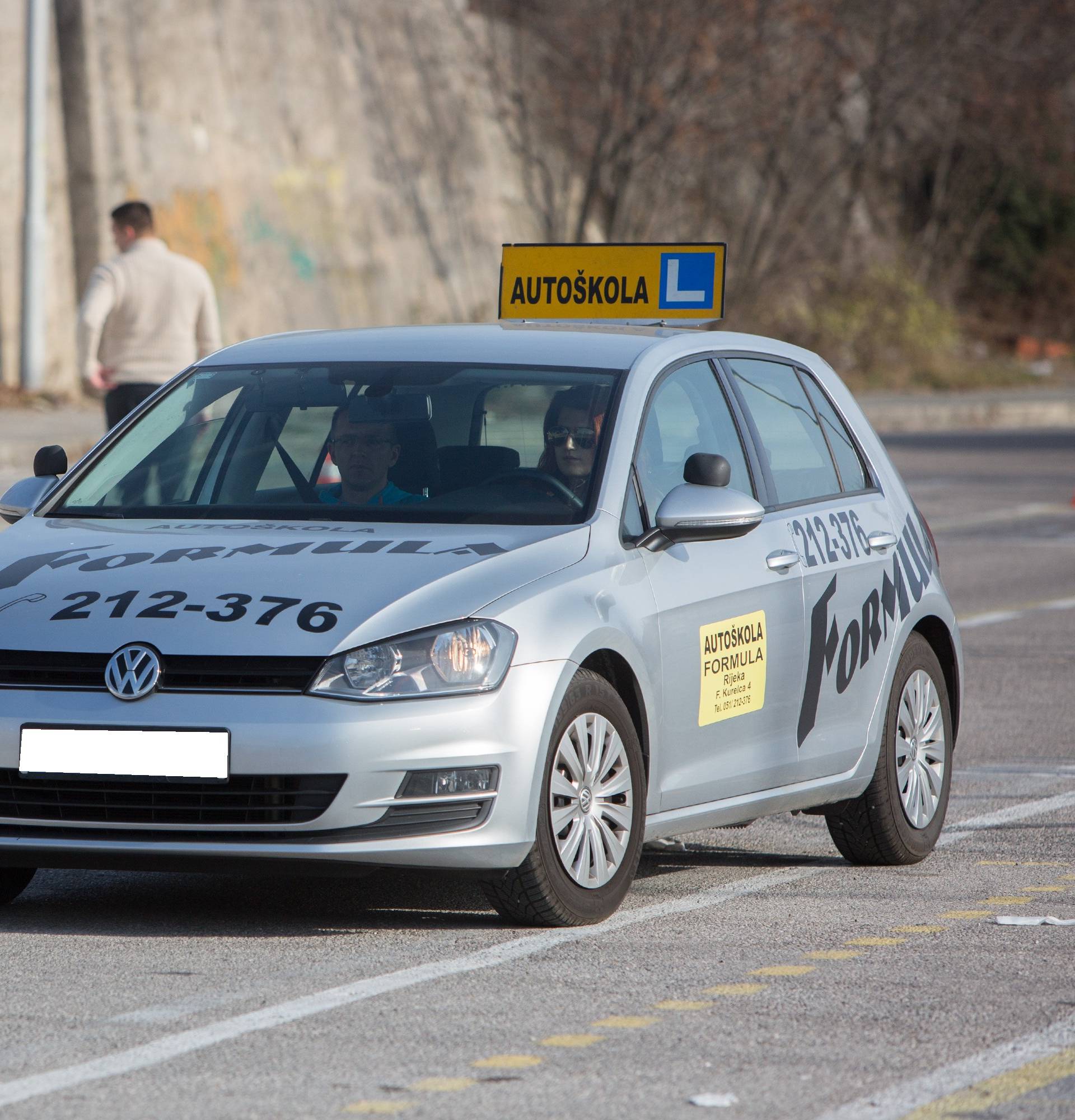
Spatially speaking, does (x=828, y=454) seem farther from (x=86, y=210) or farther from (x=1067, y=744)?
(x=86, y=210)

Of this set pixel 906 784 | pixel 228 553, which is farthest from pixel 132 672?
pixel 906 784

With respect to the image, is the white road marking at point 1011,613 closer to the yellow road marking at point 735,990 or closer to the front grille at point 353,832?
the front grille at point 353,832

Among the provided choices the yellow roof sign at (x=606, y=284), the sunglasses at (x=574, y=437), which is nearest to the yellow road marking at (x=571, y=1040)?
the sunglasses at (x=574, y=437)

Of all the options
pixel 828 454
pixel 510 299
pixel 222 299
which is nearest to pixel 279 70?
pixel 222 299

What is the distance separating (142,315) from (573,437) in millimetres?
7881

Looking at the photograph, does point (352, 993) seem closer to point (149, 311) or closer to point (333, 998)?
point (333, 998)

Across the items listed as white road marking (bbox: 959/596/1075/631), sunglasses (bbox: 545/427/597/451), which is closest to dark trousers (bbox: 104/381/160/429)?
white road marking (bbox: 959/596/1075/631)

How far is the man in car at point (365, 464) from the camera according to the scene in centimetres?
620

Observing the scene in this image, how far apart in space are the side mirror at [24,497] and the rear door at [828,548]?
2011 millimetres

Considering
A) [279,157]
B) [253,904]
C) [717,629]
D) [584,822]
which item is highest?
[279,157]

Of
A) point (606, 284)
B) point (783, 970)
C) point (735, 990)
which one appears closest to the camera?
point (735, 990)

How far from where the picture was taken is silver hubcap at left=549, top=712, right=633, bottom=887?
5609 mm

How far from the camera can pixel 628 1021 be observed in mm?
4727

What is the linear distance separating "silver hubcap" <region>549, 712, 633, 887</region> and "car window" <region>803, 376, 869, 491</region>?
66.9 inches
